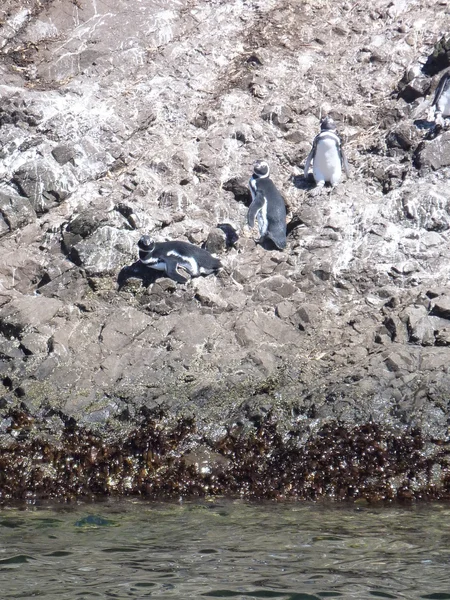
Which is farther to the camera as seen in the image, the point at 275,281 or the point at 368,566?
the point at 275,281

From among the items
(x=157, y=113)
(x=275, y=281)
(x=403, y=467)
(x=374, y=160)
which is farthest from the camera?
(x=157, y=113)

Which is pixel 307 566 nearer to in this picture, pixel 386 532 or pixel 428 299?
pixel 386 532

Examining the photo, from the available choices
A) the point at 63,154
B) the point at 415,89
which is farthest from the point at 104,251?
the point at 415,89

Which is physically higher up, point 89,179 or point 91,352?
point 89,179

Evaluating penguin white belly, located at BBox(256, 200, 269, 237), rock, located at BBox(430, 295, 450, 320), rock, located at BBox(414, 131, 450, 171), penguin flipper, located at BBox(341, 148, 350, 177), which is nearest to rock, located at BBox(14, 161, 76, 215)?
penguin white belly, located at BBox(256, 200, 269, 237)

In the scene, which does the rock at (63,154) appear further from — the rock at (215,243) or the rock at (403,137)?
the rock at (403,137)

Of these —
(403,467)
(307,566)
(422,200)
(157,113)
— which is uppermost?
(157,113)

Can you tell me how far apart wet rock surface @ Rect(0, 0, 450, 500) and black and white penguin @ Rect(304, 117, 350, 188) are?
0.51 ft

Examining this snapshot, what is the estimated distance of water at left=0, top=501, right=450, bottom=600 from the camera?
434 centimetres

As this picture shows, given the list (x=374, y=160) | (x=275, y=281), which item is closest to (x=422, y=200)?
(x=374, y=160)

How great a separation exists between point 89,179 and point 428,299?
388 cm

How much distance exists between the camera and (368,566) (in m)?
4.66

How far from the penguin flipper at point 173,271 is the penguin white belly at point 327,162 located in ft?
6.52

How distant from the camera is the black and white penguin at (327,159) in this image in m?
9.06
